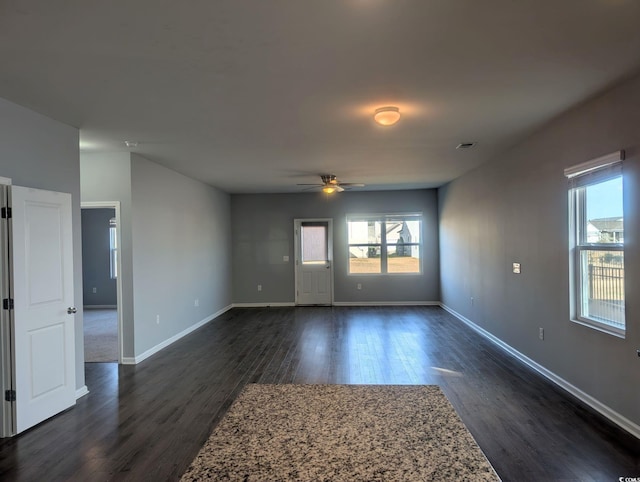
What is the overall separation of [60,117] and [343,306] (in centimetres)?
641

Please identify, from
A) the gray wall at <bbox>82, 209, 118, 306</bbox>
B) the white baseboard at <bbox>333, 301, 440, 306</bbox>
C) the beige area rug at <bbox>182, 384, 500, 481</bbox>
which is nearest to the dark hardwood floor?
the beige area rug at <bbox>182, 384, 500, 481</bbox>

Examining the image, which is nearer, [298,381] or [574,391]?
[574,391]

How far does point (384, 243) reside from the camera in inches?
339

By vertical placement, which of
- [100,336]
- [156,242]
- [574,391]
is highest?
[156,242]

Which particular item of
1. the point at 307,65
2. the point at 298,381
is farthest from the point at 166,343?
the point at 307,65

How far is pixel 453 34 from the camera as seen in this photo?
212 centimetres

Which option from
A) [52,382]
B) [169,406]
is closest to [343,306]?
[169,406]

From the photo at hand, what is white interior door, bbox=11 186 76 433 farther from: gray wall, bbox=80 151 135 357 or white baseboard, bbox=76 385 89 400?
gray wall, bbox=80 151 135 357

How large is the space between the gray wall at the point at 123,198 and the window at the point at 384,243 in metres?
5.02

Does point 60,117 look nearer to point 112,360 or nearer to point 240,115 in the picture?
point 240,115

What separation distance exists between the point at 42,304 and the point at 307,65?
2.97 m

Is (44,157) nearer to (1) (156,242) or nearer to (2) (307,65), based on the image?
(1) (156,242)

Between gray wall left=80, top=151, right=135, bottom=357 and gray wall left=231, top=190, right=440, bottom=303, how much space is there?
4.05 metres

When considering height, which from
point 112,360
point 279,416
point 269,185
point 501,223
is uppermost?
point 269,185
